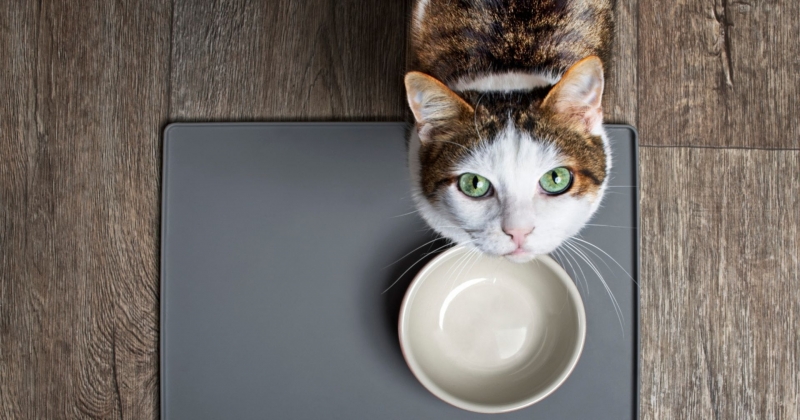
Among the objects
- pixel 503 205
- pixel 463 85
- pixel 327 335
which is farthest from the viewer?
pixel 327 335

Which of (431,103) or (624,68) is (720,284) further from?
(431,103)

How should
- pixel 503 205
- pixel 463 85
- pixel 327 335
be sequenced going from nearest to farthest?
1. pixel 503 205
2. pixel 463 85
3. pixel 327 335

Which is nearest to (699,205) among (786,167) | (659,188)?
(659,188)

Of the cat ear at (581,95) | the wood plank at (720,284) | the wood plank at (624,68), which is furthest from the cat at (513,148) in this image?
the wood plank at (720,284)

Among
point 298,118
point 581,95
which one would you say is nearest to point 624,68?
point 581,95

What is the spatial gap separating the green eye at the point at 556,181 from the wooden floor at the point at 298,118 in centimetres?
47

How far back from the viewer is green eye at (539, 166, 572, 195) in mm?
677

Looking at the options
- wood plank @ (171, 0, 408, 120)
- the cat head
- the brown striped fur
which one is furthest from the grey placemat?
the cat head

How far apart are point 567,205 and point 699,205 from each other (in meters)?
0.57

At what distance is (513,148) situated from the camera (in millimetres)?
662

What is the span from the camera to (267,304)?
3.54 ft

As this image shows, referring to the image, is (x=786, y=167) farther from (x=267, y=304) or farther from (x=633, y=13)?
(x=267, y=304)

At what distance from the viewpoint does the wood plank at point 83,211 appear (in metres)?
1.12

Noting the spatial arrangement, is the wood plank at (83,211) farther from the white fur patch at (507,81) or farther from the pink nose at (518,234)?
the pink nose at (518,234)
